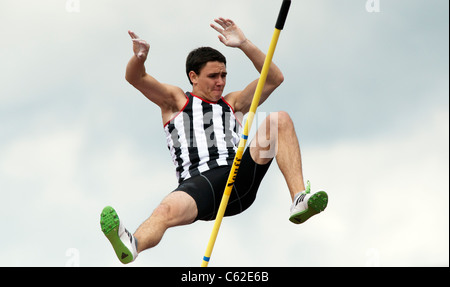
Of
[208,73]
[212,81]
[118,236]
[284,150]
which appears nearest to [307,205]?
[284,150]

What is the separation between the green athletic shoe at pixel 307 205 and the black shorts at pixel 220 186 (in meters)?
0.63

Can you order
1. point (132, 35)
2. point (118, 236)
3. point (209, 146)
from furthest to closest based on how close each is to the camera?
point (209, 146), point (132, 35), point (118, 236)

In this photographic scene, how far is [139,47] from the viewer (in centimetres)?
634

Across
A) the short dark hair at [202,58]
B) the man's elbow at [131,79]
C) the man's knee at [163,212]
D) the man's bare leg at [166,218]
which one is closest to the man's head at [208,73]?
the short dark hair at [202,58]

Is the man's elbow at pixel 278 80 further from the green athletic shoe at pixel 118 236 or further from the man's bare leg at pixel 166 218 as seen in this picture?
the green athletic shoe at pixel 118 236

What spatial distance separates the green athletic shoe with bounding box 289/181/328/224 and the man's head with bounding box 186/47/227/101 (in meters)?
1.64

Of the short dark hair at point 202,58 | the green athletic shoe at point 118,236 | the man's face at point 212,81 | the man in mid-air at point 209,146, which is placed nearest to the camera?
the green athletic shoe at point 118,236

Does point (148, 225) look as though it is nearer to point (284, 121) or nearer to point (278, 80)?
point (284, 121)

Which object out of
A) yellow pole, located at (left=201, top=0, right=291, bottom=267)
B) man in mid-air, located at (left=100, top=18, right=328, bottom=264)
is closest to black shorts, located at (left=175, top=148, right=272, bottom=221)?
man in mid-air, located at (left=100, top=18, right=328, bottom=264)

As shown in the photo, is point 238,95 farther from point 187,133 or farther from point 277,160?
point 277,160

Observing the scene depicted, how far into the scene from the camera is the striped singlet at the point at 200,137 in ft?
21.5

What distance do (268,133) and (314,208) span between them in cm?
91

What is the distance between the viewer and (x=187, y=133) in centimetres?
666

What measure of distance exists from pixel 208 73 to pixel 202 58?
21 centimetres
